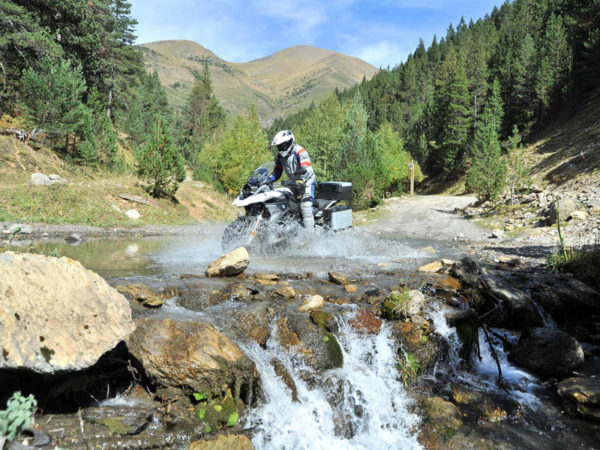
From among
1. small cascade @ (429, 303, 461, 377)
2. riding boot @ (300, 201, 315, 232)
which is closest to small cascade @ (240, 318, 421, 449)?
small cascade @ (429, 303, 461, 377)

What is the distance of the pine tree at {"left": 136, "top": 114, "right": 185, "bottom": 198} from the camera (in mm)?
17641

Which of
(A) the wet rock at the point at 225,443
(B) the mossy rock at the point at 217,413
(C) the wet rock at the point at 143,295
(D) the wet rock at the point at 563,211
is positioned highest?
(D) the wet rock at the point at 563,211

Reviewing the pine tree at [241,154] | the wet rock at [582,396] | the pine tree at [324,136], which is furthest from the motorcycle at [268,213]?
the pine tree at [241,154]

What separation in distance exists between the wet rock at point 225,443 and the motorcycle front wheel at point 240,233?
5234 mm

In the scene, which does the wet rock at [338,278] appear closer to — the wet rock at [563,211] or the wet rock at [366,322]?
the wet rock at [366,322]

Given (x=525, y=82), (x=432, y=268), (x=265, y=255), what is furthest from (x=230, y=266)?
(x=525, y=82)

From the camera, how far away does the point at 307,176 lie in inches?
332

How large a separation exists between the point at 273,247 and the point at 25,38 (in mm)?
22206

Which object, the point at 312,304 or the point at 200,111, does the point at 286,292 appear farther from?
the point at 200,111

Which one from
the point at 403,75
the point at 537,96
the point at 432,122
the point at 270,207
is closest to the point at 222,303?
the point at 270,207

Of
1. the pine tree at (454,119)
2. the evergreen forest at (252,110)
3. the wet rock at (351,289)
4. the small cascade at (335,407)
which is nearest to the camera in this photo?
the small cascade at (335,407)

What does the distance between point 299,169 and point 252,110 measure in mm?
29303

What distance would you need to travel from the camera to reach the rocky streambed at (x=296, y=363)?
2.61 metres

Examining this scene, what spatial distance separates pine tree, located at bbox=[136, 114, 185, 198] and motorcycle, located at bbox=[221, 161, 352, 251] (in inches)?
428
